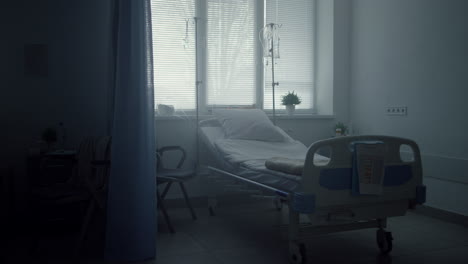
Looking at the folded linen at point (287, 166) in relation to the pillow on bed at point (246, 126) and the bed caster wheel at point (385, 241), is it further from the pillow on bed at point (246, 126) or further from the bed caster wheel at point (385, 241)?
the pillow on bed at point (246, 126)

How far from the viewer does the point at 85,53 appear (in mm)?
3803

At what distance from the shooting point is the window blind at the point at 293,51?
4.73 m

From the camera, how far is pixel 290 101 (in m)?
4.49

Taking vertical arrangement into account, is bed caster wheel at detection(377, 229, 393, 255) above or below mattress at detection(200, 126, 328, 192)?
below

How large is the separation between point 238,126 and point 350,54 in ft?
5.70

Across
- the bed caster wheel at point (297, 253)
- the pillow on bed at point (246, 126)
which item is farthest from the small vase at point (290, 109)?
the bed caster wheel at point (297, 253)

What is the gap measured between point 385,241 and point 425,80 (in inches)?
66.8

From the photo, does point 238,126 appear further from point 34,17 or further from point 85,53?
point 34,17

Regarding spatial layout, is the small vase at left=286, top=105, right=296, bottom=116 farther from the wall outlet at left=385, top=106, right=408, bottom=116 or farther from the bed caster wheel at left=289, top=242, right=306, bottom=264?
the bed caster wheel at left=289, top=242, right=306, bottom=264

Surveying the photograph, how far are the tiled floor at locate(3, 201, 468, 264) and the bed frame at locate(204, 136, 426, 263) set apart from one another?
20cm

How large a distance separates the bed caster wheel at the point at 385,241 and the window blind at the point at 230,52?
2361 millimetres

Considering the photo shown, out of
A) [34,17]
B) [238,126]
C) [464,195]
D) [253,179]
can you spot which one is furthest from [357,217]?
[34,17]

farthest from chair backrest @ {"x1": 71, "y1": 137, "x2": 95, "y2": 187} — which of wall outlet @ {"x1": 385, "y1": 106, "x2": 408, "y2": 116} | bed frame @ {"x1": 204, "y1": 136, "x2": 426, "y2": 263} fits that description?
wall outlet @ {"x1": 385, "y1": 106, "x2": 408, "y2": 116}

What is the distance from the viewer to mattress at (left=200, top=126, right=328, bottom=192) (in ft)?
9.38
